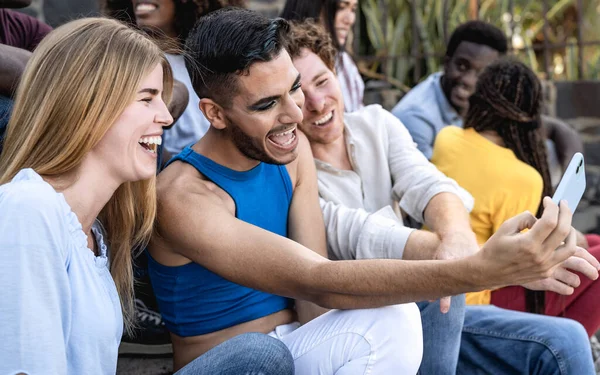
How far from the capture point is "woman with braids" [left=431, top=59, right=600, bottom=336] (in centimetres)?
311

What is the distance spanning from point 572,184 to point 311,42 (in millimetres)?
1190

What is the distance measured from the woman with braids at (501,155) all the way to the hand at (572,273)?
56 centimetres

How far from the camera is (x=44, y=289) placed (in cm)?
169

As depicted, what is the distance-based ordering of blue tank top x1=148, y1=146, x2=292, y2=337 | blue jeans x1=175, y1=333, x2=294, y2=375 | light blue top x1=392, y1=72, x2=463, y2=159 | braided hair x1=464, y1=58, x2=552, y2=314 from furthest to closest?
light blue top x1=392, y1=72, x2=463, y2=159 → braided hair x1=464, y1=58, x2=552, y2=314 → blue tank top x1=148, y1=146, x2=292, y2=337 → blue jeans x1=175, y1=333, x2=294, y2=375

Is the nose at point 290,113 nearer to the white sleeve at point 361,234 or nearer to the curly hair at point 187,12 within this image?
Result: the white sleeve at point 361,234

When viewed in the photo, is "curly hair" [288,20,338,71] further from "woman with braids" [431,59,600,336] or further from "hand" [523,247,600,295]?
"hand" [523,247,600,295]

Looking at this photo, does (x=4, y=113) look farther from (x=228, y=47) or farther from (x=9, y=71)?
(x=228, y=47)

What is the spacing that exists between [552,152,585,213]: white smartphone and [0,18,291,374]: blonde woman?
99 cm

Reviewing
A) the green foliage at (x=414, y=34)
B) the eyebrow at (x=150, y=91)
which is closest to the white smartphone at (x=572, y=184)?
the eyebrow at (x=150, y=91)

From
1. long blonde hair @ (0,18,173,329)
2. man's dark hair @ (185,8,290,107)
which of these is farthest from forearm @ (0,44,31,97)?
man's dark hair @ (185,8,290,107)

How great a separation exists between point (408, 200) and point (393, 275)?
2.79 ft

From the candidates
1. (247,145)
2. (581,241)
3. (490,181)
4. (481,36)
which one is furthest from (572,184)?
(481,36)

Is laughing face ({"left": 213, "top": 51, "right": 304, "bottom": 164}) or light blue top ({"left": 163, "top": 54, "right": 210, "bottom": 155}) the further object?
light blue top ({"left": 163, "top": 54, "right": 210, "bottom": 155})

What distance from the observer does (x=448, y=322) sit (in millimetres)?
2387
